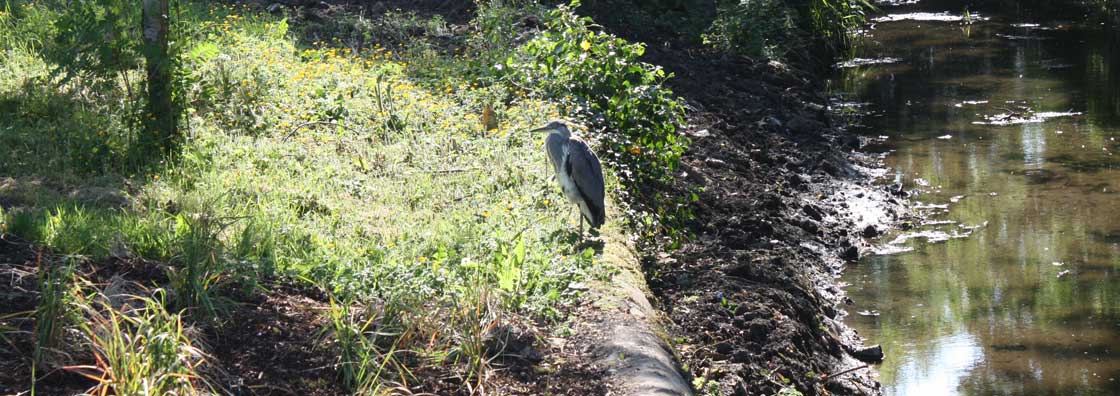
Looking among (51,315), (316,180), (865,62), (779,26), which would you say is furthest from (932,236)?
(865,62)

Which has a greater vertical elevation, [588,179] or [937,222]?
[588,179]

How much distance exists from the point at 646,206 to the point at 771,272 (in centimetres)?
102

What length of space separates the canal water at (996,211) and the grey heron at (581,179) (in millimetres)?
2087

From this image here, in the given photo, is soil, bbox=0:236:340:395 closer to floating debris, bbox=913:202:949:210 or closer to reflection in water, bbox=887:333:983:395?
reflection in water, bbox=887:333:983:395

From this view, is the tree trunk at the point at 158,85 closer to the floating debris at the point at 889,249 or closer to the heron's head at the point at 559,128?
the heron's head at the point at 559,128

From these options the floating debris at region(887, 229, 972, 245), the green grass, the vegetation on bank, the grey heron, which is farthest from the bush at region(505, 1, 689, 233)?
the floating debris at region(887, 229, 972, 245)

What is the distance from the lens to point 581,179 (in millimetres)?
6355

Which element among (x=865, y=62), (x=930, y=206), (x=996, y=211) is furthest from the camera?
(x=865, y=62)

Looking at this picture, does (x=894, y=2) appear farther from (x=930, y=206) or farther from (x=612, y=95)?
(x=612, y=95)

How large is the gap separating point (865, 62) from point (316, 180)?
10.7 m

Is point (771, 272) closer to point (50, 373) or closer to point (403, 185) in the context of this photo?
point (403, 185)

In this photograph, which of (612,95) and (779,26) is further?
(779,26)

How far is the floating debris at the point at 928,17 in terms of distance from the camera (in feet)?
62.5

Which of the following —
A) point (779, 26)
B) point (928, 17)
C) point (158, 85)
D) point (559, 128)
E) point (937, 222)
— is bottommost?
point (928, 17)
